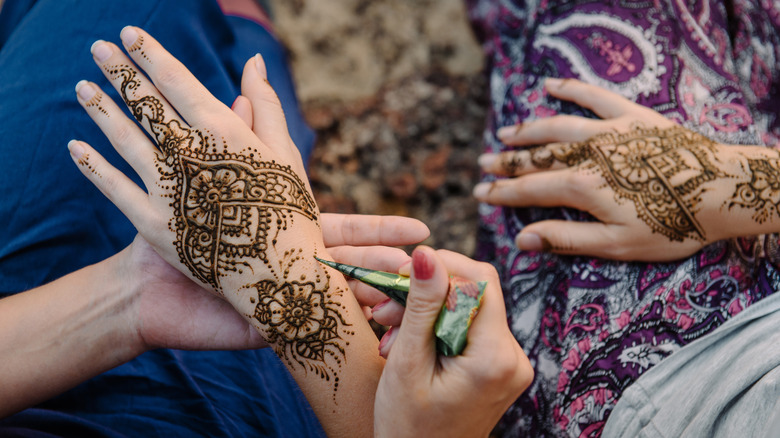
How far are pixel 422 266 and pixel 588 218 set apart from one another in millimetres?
713

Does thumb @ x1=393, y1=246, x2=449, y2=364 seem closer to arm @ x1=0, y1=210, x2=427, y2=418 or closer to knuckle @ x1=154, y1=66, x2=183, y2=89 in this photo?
arm @ x1=0, y1=210, x2=427, y2=418

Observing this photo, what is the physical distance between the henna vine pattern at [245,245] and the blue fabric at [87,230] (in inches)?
11.3

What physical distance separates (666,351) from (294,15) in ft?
6.28

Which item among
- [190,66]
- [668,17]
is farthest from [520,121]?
[190,66]

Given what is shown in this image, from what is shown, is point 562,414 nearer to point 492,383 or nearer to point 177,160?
point 492,383

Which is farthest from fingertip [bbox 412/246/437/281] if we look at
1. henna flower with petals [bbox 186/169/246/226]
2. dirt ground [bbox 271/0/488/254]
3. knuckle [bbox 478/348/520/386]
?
dirt ground [bbox 271/0/488/254]

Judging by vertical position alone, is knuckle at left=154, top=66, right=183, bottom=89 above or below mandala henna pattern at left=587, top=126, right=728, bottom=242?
above

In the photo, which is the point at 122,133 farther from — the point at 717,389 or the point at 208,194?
the point at 717,389

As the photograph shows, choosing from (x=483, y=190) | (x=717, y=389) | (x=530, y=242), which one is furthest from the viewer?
(x=483, y=190)

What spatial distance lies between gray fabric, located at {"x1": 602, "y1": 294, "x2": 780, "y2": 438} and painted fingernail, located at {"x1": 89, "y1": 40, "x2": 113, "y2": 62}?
1.30m

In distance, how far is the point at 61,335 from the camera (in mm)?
1081

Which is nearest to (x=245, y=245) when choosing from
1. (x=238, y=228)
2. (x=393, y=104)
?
(x=238, y=228)

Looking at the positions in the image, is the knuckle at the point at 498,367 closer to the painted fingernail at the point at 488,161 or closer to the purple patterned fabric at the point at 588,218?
the purple patterned fabric at the point at 588,218

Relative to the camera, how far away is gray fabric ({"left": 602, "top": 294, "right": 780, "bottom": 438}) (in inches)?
37.5
